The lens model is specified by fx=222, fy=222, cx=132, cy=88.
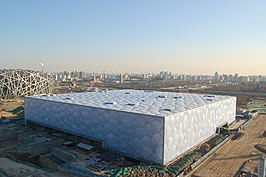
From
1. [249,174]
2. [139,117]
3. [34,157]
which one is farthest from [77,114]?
[249,174]

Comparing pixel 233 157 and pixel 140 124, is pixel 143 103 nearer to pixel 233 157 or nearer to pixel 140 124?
pixel 140 124

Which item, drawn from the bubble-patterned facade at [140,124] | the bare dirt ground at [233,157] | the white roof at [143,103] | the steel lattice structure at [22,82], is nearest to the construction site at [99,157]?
the bare dirt ground at [233,157]

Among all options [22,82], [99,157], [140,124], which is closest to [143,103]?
[140,124]

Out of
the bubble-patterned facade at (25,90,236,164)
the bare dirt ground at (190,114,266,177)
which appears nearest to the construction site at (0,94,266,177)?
the bare dirt ground at (190,114,266,177)

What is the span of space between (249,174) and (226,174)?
1938 mm

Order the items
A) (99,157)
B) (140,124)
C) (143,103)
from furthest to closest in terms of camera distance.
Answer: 1. (143,103)
2. (99,157)
3. (140,124)

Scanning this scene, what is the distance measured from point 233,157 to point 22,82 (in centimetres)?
6979

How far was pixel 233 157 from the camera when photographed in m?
25.0

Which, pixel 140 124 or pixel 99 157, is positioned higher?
pixel 140 124

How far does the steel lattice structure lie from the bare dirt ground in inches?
2613

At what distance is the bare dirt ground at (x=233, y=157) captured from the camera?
2120 centimetres

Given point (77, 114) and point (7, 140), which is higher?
point (77, 114)

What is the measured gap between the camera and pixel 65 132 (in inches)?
1160

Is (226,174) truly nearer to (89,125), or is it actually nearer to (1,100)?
(89,125)
